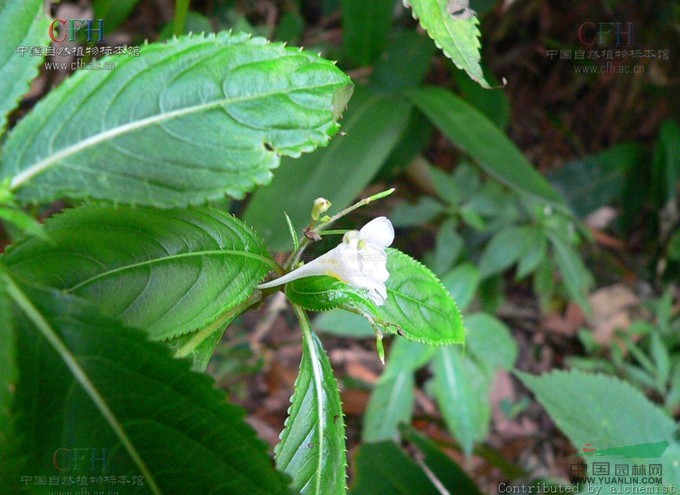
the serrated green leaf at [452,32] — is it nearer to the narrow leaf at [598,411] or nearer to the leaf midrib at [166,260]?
the leaf midrib at [166,260]

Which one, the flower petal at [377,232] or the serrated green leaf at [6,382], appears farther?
the flower petal at [377,232]

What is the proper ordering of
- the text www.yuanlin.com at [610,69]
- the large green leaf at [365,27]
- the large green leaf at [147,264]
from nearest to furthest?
the large green leaf at [147,264] < the large green leaf at [365,27] < the text www.yuanlin.com at [610,69]

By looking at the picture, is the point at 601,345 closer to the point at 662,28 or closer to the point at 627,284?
the point at 627,284

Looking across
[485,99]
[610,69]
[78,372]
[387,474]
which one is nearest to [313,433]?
[78,372]

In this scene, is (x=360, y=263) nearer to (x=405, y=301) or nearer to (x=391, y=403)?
(x=405, y=301)

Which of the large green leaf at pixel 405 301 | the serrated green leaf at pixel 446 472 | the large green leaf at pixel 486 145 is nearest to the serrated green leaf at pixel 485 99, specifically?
the large green leaf at pixel 486 145

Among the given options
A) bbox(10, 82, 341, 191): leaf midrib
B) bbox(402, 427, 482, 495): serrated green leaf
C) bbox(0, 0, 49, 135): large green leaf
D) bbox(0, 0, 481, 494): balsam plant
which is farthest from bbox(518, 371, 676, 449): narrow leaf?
bbox(0, 0, 49, 135): large green leaf
